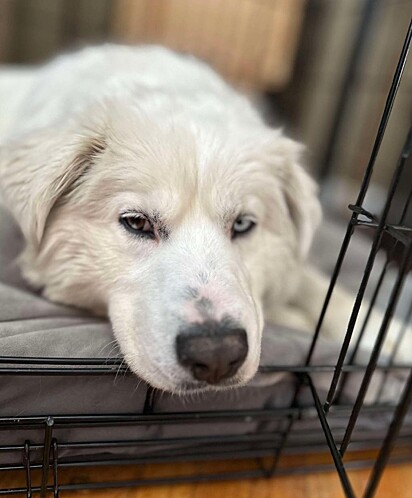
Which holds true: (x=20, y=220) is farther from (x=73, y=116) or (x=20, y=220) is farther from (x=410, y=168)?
(x=410, y=168)

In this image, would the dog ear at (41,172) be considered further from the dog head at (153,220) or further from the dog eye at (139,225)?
the dog eye at (139,225)

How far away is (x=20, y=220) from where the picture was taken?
1078 millimetres

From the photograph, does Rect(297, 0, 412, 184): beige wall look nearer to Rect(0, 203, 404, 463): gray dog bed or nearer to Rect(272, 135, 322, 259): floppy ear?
Rect(272, 135, 322, 259): floppy ear

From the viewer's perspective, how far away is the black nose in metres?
0.80

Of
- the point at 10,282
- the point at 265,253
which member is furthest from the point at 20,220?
the point at 265,253

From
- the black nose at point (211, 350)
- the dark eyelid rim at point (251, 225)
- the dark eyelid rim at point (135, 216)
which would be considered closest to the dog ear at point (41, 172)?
the dark eyelid rim at point (135, 216)

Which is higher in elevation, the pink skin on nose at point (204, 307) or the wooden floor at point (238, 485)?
the pink skin on nose at point (204, 307)

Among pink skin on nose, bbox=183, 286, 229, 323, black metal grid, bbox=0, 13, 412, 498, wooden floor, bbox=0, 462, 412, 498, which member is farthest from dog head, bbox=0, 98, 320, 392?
wooden floor, bbox=0, 462, 412, 498

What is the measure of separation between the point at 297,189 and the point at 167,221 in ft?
1.18

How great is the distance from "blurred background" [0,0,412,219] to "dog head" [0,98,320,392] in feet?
5.25

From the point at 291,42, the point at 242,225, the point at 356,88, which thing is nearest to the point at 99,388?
the point at 242,225

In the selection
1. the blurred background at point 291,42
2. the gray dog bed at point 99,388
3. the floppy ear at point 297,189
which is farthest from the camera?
the blurred background at point 291,42

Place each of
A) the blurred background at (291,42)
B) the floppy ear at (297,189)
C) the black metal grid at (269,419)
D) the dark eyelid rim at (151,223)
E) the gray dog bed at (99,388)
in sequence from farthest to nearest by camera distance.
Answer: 1. the blurred background at (291,42)
2. the floppy ear at (297,189)
3. the dark eyelid rim at (151,223)
4. the gray dog bed at (99,388)
5. the black metal grid at (269,419)

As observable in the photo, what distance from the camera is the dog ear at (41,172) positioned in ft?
3.43
